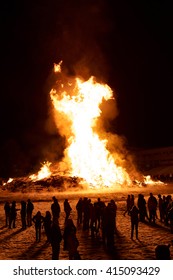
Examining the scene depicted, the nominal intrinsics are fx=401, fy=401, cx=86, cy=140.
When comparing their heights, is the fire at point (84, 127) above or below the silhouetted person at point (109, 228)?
above

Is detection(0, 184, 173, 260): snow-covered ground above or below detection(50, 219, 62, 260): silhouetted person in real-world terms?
below

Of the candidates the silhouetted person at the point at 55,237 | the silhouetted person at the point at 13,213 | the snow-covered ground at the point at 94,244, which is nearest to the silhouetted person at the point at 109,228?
the snow-covered ground at the point at 94,244

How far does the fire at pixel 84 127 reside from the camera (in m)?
51.3

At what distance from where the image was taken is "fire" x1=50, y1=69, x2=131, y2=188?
51.3 metres

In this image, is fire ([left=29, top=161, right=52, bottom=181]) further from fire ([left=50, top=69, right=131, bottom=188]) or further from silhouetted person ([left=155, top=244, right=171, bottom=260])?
silhouetted person ([left=155, top=244, right=171, bottom=260])

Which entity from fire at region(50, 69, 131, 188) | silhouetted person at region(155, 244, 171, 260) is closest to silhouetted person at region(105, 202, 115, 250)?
silhouetted person at region(155, 244, 171, 260)

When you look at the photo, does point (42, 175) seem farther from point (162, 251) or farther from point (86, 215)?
point (162, 251)

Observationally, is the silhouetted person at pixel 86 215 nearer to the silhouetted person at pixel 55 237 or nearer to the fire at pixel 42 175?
the silhouetted person at pixel 55 237

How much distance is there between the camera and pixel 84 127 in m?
52.4

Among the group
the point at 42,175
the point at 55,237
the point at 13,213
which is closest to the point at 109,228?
the point at 55,237

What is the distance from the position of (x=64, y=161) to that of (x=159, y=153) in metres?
22.5
